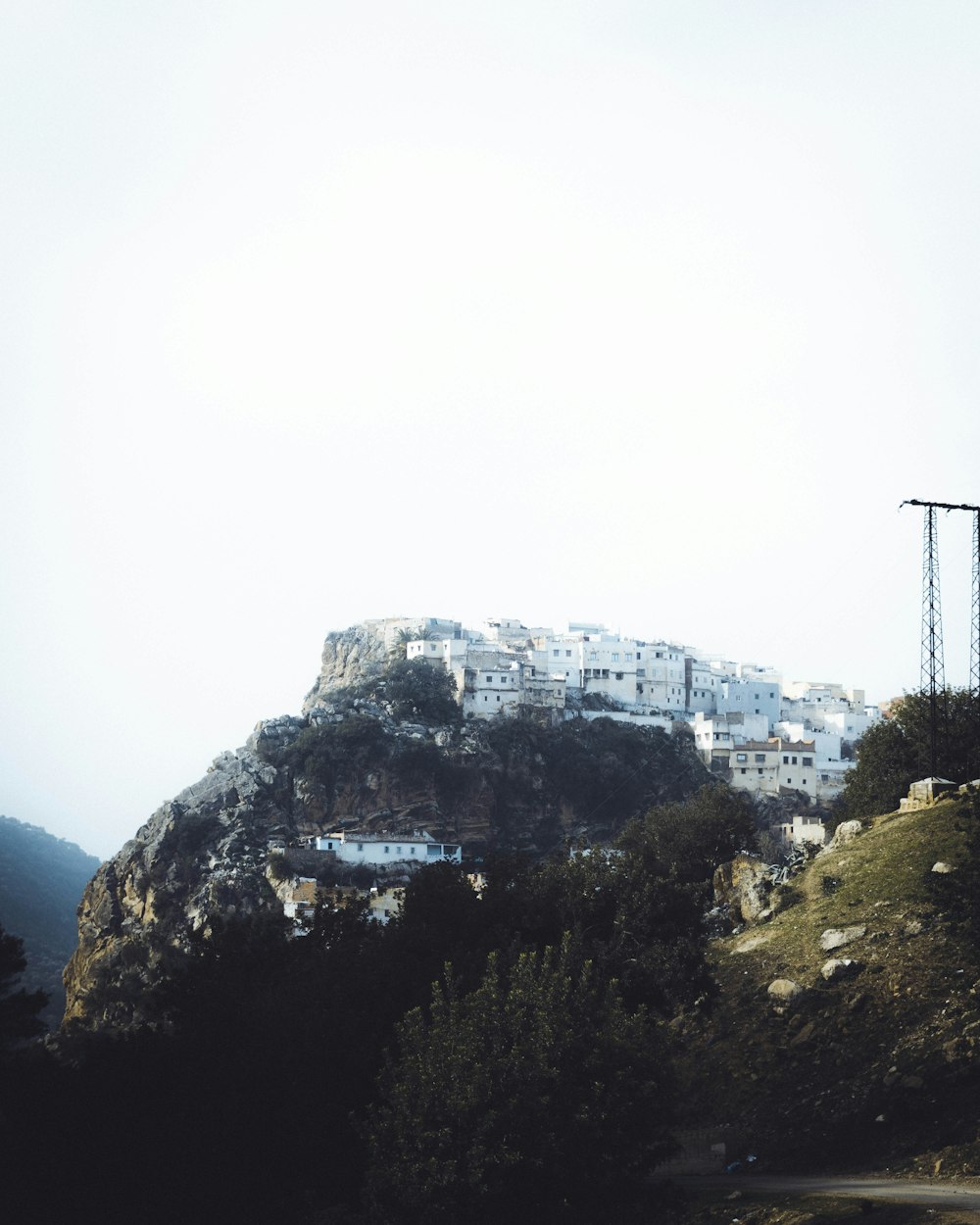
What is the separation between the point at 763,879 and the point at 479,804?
66.2 m

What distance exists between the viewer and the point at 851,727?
396ft

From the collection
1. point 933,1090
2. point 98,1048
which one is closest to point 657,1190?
point 933,1090

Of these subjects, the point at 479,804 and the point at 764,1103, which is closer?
the point at 764,1103

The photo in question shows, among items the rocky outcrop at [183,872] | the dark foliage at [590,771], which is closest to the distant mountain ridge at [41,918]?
the rocky outcrop at [183,872]

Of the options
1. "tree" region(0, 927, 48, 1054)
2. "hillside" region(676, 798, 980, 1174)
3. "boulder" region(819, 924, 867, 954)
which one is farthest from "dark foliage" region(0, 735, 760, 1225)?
"boulder" region(819, 924, 867, 954)

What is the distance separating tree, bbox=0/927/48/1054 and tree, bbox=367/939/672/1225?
1452 centimetres

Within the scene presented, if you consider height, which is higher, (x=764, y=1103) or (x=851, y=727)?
(x=851, y=727)

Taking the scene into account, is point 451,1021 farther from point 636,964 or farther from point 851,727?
point 851,727

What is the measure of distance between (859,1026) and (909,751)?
96.6 feet

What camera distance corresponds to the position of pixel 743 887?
45.3m

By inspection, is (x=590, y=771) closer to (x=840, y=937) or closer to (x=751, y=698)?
(x=751, y=698)

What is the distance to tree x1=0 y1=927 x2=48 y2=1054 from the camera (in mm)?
33562

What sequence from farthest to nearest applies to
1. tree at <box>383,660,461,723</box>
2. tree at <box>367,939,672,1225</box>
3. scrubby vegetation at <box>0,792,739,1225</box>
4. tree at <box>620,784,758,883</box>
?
tree at <box>383,660,461,723</box>
tree at <box>620,784,758,883</box>
scrubby vegetation at <box>0,792,739,1225</box>
tree at <box>367,939,672,1225</box>

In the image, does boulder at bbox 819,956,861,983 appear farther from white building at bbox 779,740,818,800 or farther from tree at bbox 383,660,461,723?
tree at bbox 383,660,461,723
